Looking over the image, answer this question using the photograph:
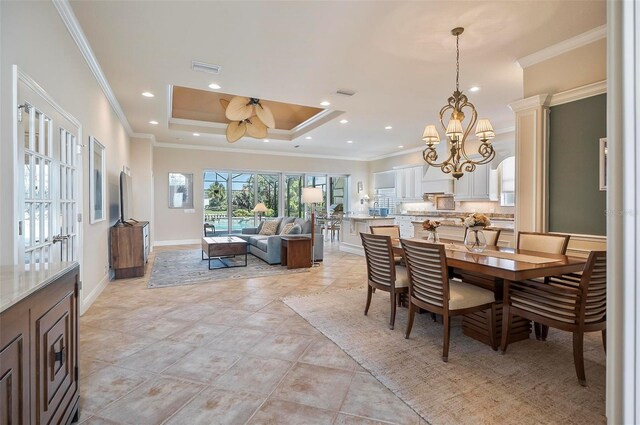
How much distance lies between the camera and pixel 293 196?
34.9ft

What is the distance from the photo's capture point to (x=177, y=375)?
7.48 feet

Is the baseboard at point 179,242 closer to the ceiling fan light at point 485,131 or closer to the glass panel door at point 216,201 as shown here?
the glass panel door at point 216,201

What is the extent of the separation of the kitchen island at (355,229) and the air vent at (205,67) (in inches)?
171

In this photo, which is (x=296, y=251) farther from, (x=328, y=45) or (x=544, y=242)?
(x=544, y=242)

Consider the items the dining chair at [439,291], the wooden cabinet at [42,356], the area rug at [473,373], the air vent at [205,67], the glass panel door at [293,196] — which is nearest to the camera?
the wooden cabinet at [42,356]

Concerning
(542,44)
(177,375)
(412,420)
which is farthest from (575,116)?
(177,375)

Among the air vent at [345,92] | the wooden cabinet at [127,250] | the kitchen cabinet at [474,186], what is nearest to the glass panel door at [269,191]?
the wooden cabinet at [127,250]

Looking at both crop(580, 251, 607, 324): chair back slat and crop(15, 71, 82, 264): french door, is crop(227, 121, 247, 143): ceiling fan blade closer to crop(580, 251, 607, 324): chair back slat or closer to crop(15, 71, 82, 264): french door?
crop(15, 71, 82, 264): french door

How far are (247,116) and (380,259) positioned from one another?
10.5ft

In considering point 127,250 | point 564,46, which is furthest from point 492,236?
point 127,250

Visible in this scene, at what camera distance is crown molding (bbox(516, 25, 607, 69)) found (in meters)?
3.10

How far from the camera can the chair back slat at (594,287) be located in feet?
6.86

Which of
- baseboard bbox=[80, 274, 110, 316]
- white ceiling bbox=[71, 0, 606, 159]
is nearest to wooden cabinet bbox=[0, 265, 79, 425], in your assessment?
baseboard bbox=[80, 274, 110, 316]

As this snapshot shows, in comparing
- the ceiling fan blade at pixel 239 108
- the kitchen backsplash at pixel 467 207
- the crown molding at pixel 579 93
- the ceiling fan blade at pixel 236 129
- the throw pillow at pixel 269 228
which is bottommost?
the throw pillow at pixel 269 228
